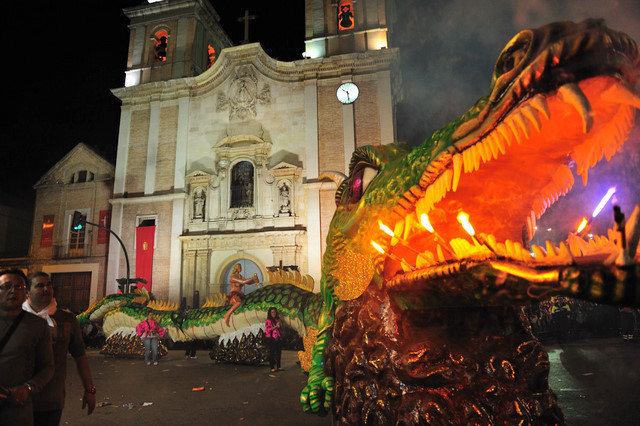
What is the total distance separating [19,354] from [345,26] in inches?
767

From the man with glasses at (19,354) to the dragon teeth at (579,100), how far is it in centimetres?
277

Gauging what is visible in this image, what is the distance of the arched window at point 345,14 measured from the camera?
734 inches

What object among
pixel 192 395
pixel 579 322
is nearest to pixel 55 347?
pixel 192 395

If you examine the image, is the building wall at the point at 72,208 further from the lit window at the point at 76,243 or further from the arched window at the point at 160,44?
the arched window at the point at 160,44

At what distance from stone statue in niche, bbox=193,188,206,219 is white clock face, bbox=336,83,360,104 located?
24.8 ft

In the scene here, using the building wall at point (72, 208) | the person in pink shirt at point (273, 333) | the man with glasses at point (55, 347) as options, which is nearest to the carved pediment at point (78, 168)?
the building wall at point (72, 208)

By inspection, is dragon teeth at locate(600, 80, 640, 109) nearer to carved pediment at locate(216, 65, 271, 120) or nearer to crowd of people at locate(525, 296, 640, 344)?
crowd of people at locate(525, 296, 640, 344)

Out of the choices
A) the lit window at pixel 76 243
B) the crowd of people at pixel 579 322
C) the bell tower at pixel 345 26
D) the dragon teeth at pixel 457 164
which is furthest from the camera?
the lit window at pixel 76 243

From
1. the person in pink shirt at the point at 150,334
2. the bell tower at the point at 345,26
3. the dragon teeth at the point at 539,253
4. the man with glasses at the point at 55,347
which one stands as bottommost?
the person in pink shirt at the point at 150,334

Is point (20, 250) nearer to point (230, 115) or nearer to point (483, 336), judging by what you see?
point (230, 115)

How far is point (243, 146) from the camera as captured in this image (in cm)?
1745

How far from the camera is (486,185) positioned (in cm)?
155

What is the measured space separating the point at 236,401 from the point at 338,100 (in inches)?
569

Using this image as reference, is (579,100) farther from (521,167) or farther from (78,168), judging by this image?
(78,168)
